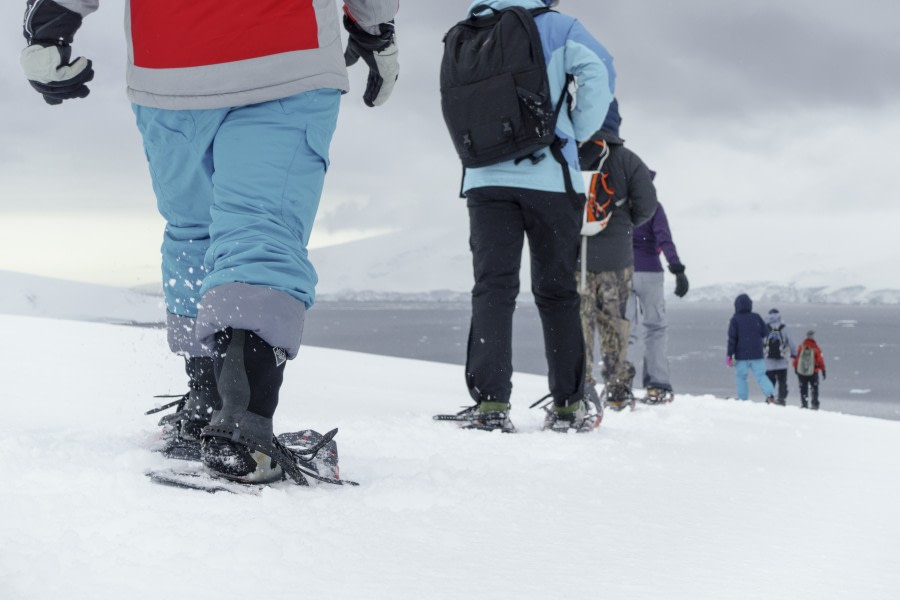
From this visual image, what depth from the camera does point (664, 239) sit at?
5.73 m

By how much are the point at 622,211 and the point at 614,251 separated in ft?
0.83

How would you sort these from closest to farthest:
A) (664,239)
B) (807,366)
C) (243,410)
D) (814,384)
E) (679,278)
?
(243,410) → (664,239) → (679,278) → (807,366) → (814,384)

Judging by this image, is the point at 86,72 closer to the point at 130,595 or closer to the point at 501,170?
the point at 130,595

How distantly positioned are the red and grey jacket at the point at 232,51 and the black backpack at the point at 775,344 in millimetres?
13127

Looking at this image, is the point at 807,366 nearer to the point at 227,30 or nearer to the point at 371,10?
the point at 371,10

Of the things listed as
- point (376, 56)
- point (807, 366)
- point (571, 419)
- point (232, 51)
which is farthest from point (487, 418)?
point (807, 366)

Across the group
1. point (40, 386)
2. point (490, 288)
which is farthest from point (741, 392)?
point (40, 386)

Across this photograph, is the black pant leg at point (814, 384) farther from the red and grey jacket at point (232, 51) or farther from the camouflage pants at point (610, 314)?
the red and grey jacket at point (232, 51)

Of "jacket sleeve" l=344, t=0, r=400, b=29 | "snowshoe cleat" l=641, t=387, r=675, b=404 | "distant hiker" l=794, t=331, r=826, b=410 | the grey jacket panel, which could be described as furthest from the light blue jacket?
"distant hiker" l=794, t=331, r=826, b=410

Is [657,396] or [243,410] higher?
[243,410]

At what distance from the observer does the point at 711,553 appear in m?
1.34

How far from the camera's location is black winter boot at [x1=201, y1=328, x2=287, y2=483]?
1.49 m

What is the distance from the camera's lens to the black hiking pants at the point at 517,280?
299 cm

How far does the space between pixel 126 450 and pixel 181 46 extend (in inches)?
36.5
